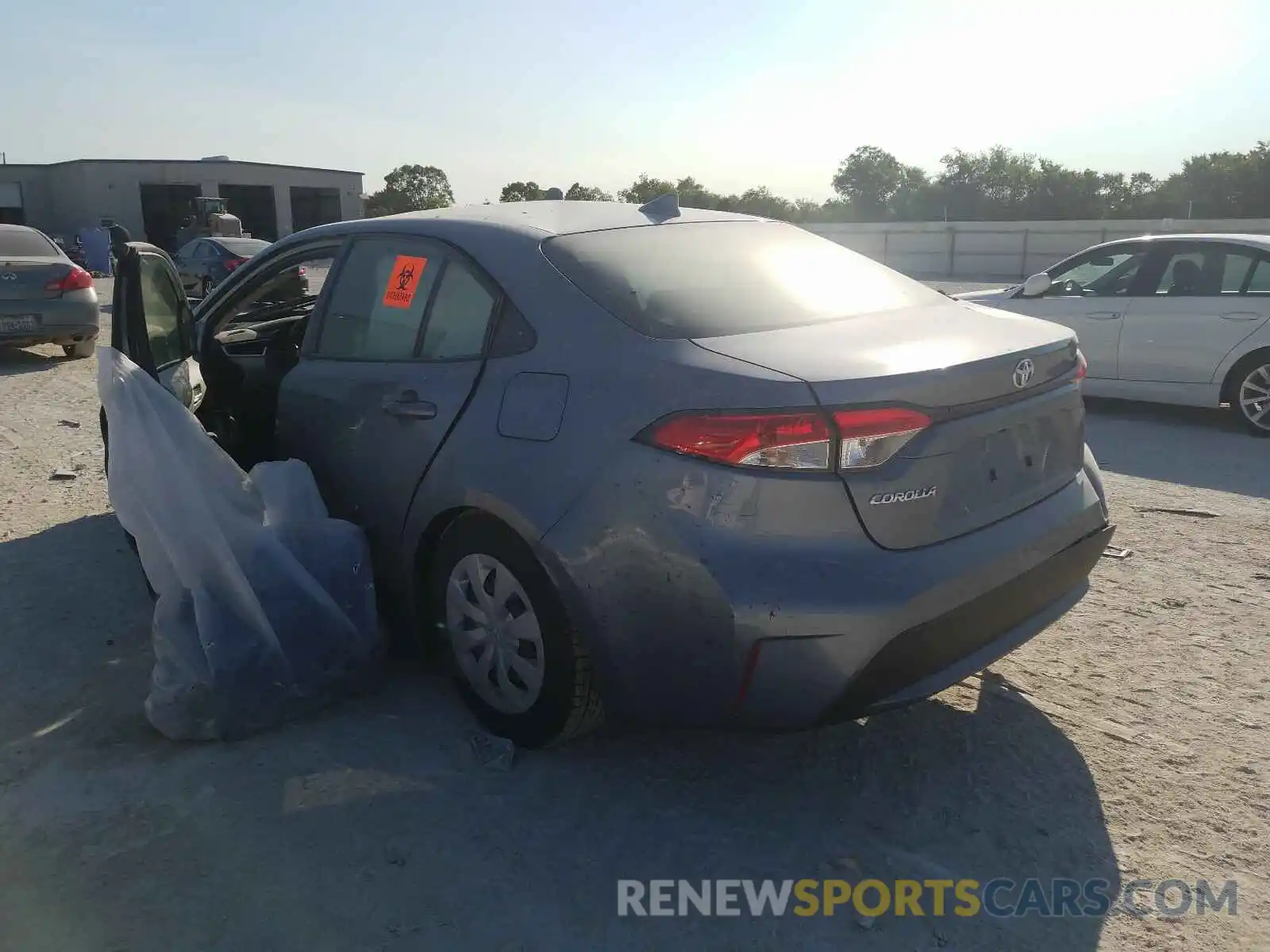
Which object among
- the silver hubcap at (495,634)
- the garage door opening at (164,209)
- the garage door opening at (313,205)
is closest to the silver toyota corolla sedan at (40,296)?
the silver hubcap at (495,634)

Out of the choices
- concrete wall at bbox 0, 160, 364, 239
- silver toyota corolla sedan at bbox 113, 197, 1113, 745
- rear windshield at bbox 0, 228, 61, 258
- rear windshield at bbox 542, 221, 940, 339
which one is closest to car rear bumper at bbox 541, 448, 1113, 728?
silver toyota corolla sedan at bbox 113, 197, 1113, 745

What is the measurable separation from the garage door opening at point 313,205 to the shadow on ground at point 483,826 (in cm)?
5922

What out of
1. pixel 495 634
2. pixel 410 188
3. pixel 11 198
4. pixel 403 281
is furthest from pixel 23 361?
pixel 410 188

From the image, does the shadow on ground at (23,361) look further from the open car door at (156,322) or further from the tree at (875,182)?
the tree at (875,182)

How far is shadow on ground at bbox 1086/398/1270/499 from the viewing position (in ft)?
20.6

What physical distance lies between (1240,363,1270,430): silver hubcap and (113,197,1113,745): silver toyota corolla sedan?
5070mm

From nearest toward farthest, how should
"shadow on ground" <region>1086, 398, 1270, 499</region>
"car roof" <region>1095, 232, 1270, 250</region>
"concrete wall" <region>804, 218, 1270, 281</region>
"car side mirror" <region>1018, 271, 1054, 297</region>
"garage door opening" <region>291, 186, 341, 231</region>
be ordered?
"shadow on ground" <region>1086, 398, 1270, 499</region> < "car roof" <region>1095, 232, 1270, 250</region> < "car side mirror" <region>1018, 271, 1054, 297</region> < "concrete wall" <region>804, 218, 1270, 281</region> < "garage door opening" <region>291, 186, 341, 231</region>

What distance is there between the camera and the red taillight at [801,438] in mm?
2428

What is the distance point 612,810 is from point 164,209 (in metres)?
60.3

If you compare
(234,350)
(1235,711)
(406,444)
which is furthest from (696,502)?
(234,350)

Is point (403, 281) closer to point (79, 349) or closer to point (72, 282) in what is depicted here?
point (72, 282)

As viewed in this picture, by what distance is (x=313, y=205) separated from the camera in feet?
195

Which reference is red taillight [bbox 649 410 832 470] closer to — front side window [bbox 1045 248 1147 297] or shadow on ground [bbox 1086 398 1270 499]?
shadow on ground [bbox 1086 398 1270 499]

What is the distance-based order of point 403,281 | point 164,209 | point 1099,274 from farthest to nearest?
point 164,209
point 1099,274
point 403,281
